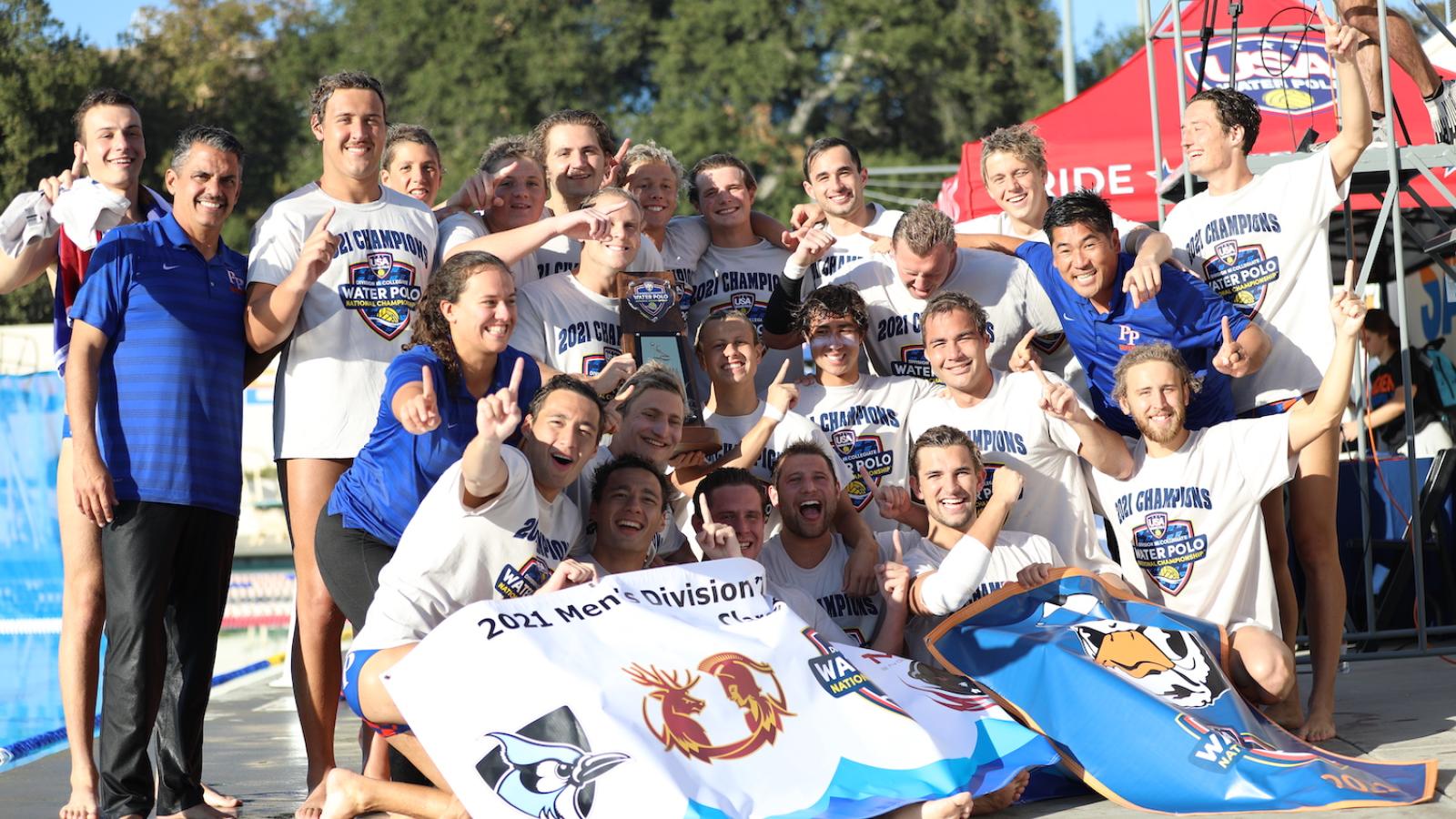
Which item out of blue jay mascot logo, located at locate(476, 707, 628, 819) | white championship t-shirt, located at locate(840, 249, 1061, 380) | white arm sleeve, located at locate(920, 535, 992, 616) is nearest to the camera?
blue jay mascot logo, located at locate(476, 707, 628, 819)

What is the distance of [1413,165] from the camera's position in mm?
6633

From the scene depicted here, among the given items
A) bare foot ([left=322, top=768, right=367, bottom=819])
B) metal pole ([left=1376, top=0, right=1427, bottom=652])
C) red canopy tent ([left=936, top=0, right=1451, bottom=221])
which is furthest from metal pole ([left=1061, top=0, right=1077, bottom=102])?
bare foot ([left=322, top=768, right=367, bottom=819])

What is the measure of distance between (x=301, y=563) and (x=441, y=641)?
1.14 m

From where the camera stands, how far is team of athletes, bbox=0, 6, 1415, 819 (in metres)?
4.49

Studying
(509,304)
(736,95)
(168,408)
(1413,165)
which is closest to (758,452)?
(509,304)

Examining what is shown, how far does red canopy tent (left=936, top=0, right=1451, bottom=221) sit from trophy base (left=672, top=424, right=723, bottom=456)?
4846 millimetres

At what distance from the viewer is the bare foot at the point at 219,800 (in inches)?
194

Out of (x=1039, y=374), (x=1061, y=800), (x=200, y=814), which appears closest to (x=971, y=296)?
(x=1039, y=374)

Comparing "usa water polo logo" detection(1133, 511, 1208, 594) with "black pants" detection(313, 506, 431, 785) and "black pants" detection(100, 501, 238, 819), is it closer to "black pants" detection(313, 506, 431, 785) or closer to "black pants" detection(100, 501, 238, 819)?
"black pants" detection(313, 506, 431, 785)

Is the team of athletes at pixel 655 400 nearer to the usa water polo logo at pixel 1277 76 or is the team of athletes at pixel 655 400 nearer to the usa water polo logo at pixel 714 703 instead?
the usa water polo logo at pixel 714 703

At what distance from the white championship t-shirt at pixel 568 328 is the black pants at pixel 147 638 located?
1.35 meters

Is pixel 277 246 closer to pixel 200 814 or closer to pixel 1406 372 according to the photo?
pixel 200 814

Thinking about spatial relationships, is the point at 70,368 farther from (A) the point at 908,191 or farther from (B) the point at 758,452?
(A) the point at 908,191

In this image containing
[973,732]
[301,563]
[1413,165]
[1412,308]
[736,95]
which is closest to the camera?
[973,732]
